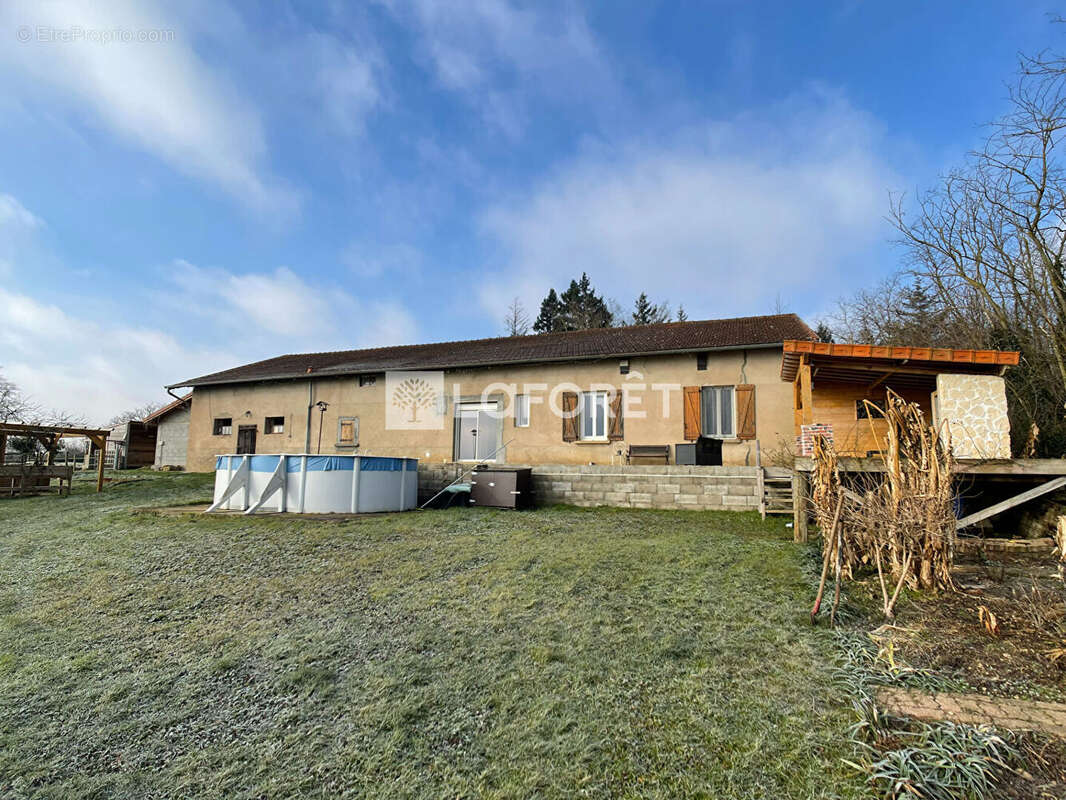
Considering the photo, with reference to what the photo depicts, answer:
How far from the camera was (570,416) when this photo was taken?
40.8 ft

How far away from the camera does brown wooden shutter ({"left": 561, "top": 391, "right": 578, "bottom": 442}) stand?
12367 mm

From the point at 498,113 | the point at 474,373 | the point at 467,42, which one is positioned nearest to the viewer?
the point at 467,42

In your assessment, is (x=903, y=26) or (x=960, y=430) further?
(x=903, y=26)

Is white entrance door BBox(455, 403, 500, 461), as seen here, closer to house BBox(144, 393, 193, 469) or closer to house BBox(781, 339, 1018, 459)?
house BBox(781, 339, 1018, 459)

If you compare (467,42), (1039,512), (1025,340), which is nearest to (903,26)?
(467,42)

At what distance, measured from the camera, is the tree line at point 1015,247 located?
9.91 m

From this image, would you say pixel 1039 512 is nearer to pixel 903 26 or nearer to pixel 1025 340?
pixel 903 26

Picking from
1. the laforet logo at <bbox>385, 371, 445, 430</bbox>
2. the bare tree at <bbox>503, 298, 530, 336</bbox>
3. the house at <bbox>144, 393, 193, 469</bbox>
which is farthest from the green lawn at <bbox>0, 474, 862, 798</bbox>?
the bare tree at <bbox>503, 298, 530, 336</bbox>

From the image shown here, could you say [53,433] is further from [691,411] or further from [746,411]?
[746,411]

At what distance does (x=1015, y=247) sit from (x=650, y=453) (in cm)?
983

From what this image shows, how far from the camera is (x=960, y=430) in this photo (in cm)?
659

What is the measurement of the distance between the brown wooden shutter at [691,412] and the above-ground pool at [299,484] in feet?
22.4

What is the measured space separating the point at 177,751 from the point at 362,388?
13105mm

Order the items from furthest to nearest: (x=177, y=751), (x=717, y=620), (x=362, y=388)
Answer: (x=362, y=388) < (x=717, y=620) < (x=177, y=751)
